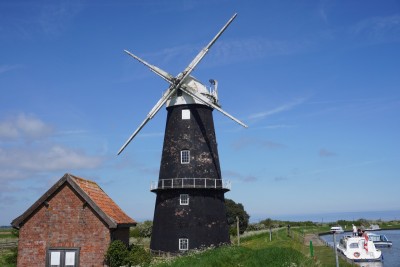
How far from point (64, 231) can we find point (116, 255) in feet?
8.28

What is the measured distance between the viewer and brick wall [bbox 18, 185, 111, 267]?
1777 centimetres

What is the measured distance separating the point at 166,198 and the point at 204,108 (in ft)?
21.0

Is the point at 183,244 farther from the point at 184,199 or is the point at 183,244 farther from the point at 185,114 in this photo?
the point at 185,114

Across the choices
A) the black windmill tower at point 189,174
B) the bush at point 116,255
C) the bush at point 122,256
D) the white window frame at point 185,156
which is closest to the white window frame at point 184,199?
the black windmill tower at point 189,174

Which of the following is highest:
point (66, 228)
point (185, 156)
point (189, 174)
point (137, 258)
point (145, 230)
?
point (185, 156)

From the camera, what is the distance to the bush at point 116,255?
17375 mm

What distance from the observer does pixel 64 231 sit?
1806 centimetres

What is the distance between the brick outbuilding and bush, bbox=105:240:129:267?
10.4 inches

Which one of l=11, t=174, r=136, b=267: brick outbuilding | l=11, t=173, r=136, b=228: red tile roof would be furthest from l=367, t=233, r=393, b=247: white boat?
l=11, t=174, r=136, b=267: brick outbuilding

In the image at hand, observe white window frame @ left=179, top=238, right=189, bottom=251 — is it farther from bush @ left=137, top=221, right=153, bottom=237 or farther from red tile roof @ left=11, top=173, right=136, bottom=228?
bush @ left=137, top=221, right=153, bottom=237

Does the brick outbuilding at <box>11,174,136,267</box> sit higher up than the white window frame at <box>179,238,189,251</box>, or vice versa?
the brick outbuilding at <box>11,174,136,267</box>

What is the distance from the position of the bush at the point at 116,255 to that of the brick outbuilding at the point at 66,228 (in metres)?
0.27

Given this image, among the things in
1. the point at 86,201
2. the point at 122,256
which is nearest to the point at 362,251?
the point at 122,256

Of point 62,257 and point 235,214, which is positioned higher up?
point 235,214
